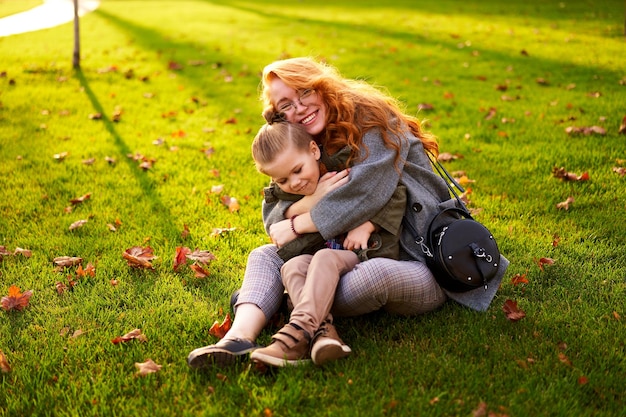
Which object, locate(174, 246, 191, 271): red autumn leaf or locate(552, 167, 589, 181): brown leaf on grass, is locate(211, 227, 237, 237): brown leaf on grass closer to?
locate(174, 246, 191, 271): red autumn leaf

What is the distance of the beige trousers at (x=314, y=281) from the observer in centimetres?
290

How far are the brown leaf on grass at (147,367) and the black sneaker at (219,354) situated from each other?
0.18m

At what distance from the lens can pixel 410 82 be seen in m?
8.99

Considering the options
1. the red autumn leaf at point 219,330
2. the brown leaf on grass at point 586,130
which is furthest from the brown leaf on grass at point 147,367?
the brown leaf on grass at point 586,130

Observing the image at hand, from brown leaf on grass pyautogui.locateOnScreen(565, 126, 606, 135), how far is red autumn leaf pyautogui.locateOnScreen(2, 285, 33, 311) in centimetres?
488

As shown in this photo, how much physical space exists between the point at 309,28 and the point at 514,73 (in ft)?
23.0

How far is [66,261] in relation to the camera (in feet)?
13.4

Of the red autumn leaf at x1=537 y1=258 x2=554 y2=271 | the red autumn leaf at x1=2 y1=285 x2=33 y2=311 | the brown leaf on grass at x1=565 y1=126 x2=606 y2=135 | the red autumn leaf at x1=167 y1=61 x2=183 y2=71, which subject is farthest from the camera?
the red autumn leaf at x1=167 y1=61 x2=183 y2=71

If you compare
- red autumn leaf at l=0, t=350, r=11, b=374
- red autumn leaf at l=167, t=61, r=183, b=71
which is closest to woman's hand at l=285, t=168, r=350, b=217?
red autumn leaf at l=0, t=350, r=11, b=374

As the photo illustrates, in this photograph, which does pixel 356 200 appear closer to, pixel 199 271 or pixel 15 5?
pixel 199 271

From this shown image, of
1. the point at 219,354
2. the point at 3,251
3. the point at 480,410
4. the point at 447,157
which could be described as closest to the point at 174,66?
the point at 447,157

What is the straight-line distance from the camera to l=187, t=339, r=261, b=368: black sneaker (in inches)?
111

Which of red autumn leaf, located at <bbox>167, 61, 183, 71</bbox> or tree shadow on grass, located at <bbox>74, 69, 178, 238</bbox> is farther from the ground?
tree shadow on grass, located at <bbox>74, 69, 178, 238</bbox>

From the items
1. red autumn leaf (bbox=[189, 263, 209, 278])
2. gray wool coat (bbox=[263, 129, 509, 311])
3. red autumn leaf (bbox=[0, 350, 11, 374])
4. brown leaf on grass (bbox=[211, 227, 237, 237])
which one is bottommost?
brown leaf on grass (bbox=[211, 227, 237, 237])
